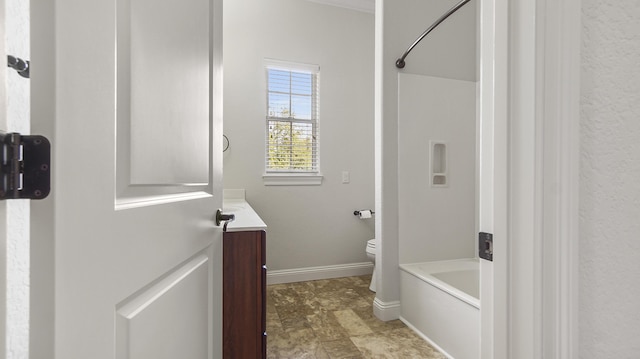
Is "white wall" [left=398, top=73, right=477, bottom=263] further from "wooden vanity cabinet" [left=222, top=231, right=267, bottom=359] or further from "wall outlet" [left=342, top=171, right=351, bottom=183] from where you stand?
"wooden vanity cabinet" [left=222, top=231, right=267, bottom=359]

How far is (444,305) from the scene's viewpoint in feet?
5.54

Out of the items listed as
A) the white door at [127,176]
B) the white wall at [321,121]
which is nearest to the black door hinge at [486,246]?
the white door at [127,176]

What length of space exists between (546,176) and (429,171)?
174 cm

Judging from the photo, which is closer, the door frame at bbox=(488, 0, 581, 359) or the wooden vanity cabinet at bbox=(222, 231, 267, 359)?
the door frame at bbox=(488, 0, 581, 359)

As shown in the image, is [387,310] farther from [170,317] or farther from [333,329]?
[170,317]

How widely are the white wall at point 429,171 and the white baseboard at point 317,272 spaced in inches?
37.9

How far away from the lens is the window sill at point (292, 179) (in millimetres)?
2760

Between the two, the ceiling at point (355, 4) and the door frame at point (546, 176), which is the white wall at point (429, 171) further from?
the door frame at point (546, 176)

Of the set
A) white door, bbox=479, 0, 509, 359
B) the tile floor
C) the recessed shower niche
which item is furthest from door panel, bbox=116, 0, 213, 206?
the recessed shower niche

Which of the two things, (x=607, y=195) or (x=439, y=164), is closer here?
(x=607, y=195)

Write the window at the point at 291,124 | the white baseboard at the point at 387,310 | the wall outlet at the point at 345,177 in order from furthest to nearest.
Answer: the wall outlet at the point at 345,177 → the window at the point at 291,124 → the white baseboard at the point at 387,310

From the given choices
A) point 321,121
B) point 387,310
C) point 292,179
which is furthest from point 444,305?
point 321,121

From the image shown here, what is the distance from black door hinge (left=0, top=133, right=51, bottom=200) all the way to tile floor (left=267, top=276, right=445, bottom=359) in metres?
1.63

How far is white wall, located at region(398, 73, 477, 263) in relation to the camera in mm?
2131
